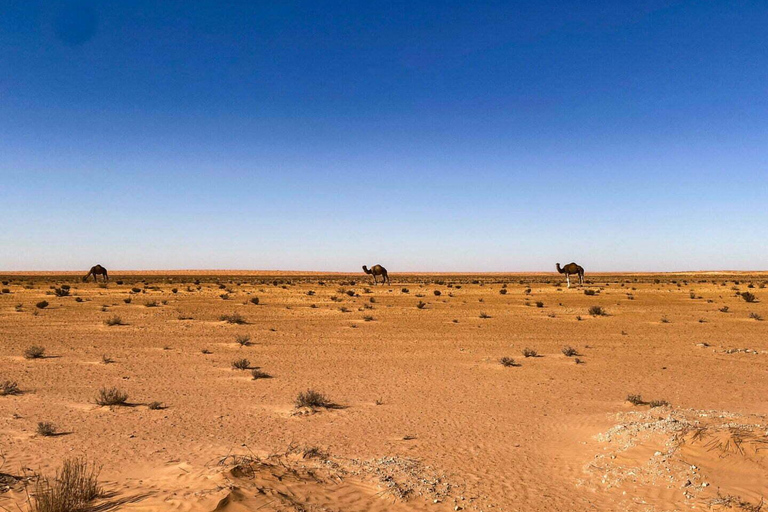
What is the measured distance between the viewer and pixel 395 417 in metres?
11.5

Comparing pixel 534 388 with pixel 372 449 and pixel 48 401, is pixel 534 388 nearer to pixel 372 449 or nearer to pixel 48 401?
pixel 372 449

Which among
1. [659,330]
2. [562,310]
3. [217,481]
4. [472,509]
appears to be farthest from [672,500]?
[562,310]

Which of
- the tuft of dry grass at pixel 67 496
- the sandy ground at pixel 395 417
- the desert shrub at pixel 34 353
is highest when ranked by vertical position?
the tuft of dry grass at pixel 67 496

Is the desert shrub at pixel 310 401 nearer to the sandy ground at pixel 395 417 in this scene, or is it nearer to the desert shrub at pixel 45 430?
the sandy ground at pixel 395 417

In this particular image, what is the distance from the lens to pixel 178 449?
8984mm

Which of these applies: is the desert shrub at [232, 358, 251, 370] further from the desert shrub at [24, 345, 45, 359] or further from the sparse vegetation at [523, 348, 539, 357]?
the sparse vegetation at [523, 348, 539, 357]

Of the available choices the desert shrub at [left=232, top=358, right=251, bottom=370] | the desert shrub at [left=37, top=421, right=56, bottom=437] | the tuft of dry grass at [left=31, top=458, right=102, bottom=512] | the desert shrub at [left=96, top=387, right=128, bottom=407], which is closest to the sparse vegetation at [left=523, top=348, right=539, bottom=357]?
the desert shrub at [left=232, top=358, right=251, bottom=370]

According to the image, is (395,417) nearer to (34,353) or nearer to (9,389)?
(9,389)

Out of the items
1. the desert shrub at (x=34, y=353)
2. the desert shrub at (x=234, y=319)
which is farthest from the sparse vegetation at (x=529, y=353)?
the desert shrub at (x=34, y=353)

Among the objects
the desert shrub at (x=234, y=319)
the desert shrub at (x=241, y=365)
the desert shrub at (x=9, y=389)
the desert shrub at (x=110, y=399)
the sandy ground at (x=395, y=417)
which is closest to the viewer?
the sandy ground at (x=395, y=417)

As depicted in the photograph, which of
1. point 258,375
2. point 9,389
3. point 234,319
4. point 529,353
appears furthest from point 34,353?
point 529,353

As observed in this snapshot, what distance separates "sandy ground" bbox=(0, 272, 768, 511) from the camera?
7.14 meters

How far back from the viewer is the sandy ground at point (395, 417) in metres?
7.14

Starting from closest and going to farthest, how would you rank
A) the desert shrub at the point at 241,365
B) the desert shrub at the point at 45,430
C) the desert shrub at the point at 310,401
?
the desert shrub at the point at 45,430
the desert shrub at the point at 310,401
the desert shrub at the point at 241,365
